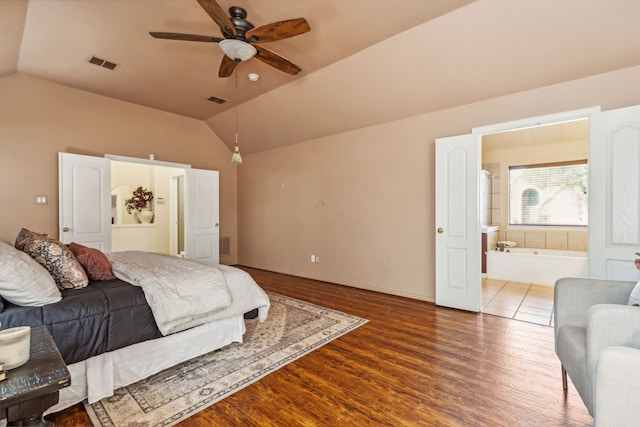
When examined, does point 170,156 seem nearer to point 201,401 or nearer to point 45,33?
point 45,33

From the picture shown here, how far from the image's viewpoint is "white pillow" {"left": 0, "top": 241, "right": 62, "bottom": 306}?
1644 millimetres

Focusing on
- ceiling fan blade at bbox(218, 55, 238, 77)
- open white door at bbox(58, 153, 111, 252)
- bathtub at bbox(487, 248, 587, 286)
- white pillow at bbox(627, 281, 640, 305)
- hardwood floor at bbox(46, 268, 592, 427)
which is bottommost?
hardwood floor at bbox(46, 268, 592, 427)

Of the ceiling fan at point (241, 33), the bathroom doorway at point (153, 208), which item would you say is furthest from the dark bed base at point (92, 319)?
the bathroom doorway at point (153, 208)

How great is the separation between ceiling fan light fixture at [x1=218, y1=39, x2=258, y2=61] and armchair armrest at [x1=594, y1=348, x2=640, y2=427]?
3000 millimetres

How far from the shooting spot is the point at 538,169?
5.63 m

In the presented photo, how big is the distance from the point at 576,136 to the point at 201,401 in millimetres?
6527

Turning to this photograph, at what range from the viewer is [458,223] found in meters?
3.66

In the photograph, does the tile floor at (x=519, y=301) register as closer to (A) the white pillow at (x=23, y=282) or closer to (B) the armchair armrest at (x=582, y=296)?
(B) the armchair armrest at (x=582, y=296)

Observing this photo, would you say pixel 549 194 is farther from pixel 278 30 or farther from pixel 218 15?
pixel 218 15

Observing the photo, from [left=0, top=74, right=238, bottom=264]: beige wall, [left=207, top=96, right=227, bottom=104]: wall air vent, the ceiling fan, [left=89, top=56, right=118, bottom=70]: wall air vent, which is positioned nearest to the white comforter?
the ceiling fan

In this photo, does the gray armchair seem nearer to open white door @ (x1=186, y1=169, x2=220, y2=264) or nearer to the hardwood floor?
the hardwood floor

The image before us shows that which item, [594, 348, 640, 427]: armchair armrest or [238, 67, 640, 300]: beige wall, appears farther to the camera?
[238, 67, 640, 300]: beige wall

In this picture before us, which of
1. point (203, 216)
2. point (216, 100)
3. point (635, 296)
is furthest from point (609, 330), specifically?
point (203, 216)

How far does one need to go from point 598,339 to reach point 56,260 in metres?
3.19
